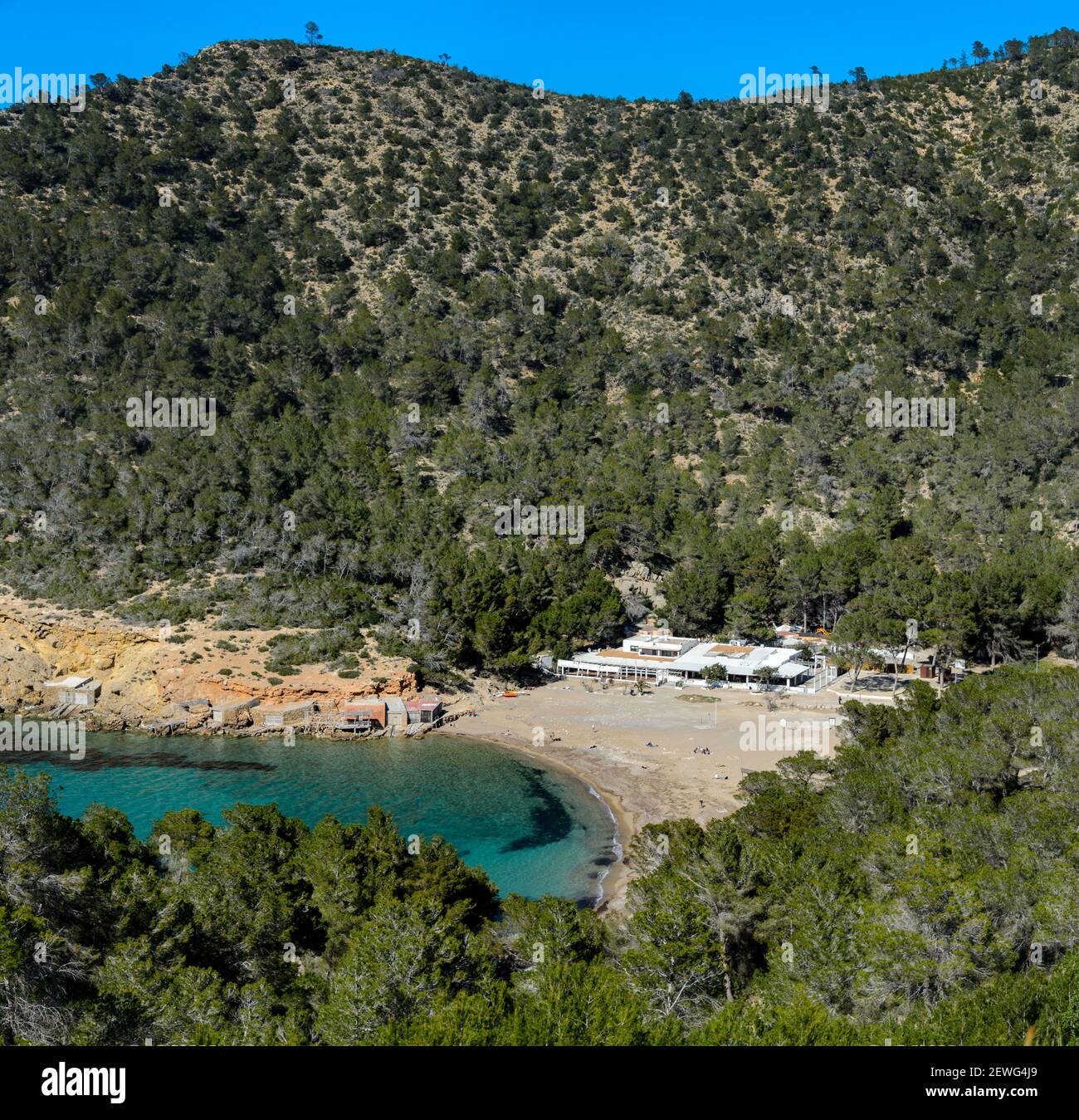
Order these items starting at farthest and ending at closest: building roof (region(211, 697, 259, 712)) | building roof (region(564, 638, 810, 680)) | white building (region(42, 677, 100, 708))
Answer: building roof (region(564, 638, 810, 680)) < white building (region(42, 677, 100, 708)) < building roof (region(211, 697, 259, 712))

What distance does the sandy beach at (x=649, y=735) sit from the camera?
131 feet

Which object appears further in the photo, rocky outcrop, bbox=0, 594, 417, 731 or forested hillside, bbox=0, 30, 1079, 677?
forested hillside, bbox=0, 30, 1079, 677

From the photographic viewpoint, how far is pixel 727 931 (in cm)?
2238

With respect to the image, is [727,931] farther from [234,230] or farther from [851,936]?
[234,230]

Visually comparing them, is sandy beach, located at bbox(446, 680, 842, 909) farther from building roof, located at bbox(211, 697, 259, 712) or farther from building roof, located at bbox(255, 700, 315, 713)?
building roof, located at bbox(211, 697, 259, 712)

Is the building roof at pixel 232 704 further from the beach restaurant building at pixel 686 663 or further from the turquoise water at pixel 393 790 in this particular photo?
the beach restaurant building at pixel 686 663

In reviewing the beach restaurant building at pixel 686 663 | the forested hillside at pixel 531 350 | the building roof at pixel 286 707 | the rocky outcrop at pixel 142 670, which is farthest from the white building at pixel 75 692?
the beach restaurant building at pixel 686 663

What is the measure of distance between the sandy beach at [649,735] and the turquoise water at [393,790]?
1267 millimetres

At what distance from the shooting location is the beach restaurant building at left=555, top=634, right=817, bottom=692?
55.0 meters

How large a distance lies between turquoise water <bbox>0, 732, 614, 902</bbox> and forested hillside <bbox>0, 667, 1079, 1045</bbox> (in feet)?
29.8

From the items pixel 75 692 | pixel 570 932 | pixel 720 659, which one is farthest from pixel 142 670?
pixel 570 932

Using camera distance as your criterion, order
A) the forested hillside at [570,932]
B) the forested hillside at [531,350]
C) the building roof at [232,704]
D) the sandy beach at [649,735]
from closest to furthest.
→ the forested hillside at [570,932], the sandy beach at [649,735], the building roof at [232,704], the forested hillside at [531,350]

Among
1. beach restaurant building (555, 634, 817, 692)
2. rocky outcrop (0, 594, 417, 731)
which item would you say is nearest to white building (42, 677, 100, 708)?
rocky outcrop (0, 594, 417, 731)
